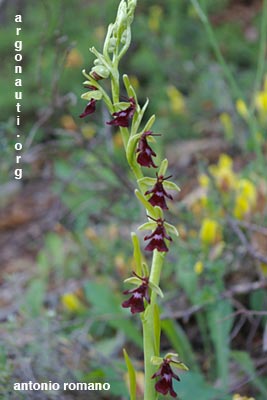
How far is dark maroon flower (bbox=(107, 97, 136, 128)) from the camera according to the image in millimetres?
1174

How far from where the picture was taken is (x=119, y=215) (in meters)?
2.57

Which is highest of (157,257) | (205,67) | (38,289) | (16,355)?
(205,67)

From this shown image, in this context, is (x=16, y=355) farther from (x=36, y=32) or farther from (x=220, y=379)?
(x=36, y=32)

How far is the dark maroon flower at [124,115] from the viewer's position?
3.85ft

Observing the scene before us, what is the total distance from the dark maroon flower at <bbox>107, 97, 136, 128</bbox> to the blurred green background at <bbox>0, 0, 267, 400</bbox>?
0.74 metres

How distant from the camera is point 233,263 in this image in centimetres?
219

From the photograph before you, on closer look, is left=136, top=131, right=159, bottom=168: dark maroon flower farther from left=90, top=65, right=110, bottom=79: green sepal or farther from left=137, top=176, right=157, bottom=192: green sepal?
left=90, top=65, right=110, bottom=79: green sepal

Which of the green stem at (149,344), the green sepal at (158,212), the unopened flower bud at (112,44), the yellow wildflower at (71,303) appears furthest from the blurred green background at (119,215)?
the unopened flower bud at (112,44)

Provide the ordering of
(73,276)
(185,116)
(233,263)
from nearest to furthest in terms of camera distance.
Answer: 1. (233,263)
2. (73,276)
3. (185,116)

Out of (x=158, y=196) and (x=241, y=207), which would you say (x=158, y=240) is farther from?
(x=241, y=207)

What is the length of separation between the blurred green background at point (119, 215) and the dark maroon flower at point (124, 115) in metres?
0.74

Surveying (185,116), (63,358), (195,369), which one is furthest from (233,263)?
(185,116)

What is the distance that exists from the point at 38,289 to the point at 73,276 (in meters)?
0.37

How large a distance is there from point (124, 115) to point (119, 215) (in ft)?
4.64
